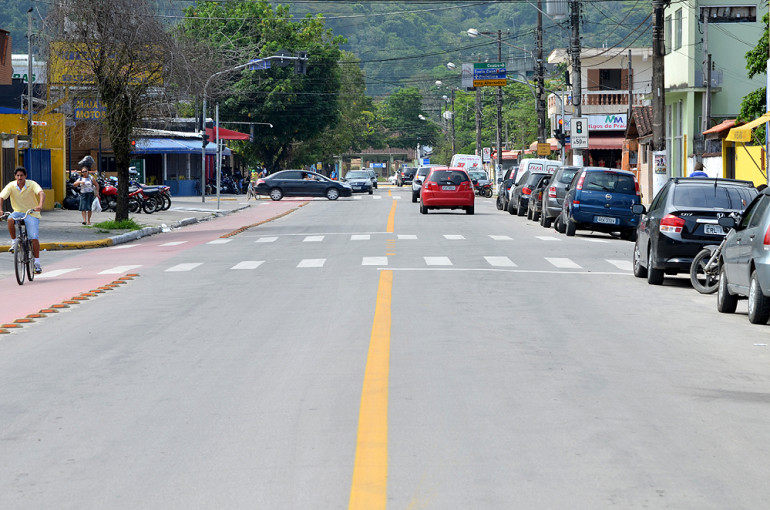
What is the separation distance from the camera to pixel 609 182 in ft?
94.4

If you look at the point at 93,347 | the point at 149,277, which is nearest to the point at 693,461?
the point at 93,347

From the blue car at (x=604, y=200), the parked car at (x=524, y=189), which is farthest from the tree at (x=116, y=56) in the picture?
the parked car at (x=524, y=189)

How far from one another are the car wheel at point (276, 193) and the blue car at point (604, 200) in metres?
35.1

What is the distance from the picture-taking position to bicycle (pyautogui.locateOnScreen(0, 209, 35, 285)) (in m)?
18.1

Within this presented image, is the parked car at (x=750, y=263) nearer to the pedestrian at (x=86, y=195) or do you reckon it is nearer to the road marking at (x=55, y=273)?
the road marking at (x=55, y=273)

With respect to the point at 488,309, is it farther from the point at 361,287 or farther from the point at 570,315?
the point at 361,287

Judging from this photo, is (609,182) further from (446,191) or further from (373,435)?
(373,435)

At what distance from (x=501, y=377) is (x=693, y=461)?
2735 mm

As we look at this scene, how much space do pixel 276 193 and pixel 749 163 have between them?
32.0 meters

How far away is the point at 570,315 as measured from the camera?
1323 cm

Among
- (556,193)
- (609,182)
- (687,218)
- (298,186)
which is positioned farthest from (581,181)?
(298,186)

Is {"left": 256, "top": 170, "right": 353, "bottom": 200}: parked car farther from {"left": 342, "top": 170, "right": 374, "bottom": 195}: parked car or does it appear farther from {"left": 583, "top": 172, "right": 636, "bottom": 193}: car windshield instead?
{"left": 583, "top": 172, "right": 636, "bottom": 193}: car windshield

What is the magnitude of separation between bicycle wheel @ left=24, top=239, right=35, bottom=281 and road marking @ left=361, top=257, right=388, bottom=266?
17.6 ft

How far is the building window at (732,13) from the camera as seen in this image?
41.6m
